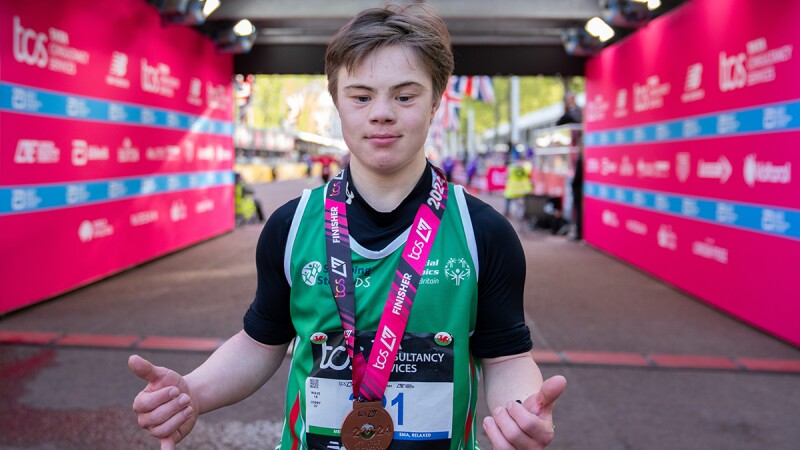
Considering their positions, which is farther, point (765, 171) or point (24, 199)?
point (24, 199)

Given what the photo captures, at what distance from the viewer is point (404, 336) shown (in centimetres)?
148

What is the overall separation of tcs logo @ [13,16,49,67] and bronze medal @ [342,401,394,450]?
6.34 m

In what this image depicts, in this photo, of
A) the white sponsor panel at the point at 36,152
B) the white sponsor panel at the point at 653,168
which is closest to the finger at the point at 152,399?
the white sponsor panel at the point at 36,152

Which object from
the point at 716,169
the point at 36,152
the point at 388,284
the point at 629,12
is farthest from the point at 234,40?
the point at 388,284

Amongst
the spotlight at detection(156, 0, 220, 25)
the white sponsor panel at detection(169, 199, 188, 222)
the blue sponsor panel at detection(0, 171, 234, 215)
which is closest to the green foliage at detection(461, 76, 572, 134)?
the white sponsor panel at detection(169, 199, 188, 222)

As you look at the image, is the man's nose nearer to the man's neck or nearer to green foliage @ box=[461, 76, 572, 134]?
the man's neck

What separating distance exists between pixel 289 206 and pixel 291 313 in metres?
0.23

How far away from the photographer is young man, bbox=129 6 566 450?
146cm

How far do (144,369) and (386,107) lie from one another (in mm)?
664

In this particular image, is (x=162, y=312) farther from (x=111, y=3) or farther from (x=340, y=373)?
(x=340, y=373)

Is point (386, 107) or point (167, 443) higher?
point (386, 107)

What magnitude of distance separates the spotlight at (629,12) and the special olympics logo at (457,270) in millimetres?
8344

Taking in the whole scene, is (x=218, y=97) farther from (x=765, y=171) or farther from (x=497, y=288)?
(x=497, y=288)

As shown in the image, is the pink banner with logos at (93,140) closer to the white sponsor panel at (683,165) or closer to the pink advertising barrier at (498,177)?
the white sponsor panel at (683,165)
